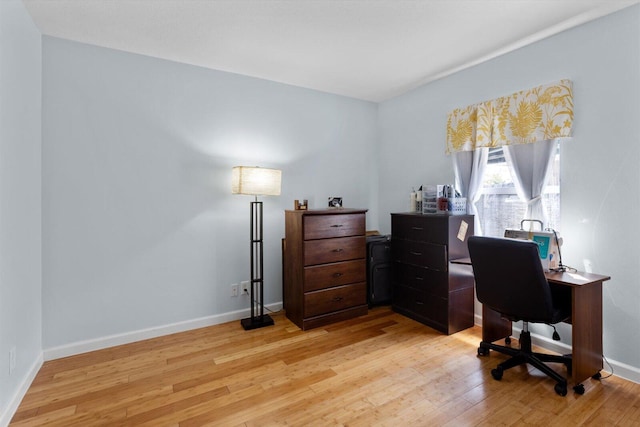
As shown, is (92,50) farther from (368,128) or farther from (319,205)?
(368,128)

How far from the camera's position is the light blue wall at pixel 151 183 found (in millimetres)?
2557

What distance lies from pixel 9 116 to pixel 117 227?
3.65ft

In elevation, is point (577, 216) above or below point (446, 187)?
below

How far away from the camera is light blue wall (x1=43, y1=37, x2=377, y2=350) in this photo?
2557 millimetres

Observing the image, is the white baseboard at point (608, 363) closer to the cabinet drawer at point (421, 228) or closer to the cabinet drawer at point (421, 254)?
the cabinet drawer at point (421, 254)

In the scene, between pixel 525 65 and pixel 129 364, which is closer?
pixel 129 364

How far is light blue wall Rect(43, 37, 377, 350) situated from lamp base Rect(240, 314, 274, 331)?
0.24 metres

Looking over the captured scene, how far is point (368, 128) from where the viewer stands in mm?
4258

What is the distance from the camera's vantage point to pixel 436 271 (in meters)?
2.99

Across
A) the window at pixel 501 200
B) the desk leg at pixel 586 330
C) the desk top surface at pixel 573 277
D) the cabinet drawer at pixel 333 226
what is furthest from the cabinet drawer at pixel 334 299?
the desk leg at pixel 586 330

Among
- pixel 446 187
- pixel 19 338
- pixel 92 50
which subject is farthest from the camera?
pixel 446 187

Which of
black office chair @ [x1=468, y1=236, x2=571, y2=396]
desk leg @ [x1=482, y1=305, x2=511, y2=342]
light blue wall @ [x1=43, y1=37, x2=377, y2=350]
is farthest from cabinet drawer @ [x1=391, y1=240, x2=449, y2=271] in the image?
light blue wall @ [x1=43, y1=37, x2=377, y2=350]

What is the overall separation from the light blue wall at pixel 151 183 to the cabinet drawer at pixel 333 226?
2.07 feet

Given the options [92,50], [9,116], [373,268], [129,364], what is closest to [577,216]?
[373,268]
